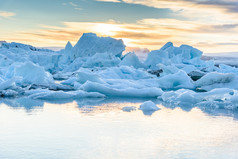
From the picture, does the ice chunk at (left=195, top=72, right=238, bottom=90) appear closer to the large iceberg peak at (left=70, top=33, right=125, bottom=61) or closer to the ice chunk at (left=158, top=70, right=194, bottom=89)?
the ice chunk at (left=158, top=70, right=194, bottom=89)

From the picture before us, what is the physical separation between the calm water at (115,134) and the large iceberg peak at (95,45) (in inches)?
986

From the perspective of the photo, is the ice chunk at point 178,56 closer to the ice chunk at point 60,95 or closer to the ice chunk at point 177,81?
the ice chunk at point 177,81

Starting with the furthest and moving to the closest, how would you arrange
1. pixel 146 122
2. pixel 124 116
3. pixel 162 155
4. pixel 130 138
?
pixel 124 116 → pixel 146 122 → pixel 130 138 → pixel 162 155

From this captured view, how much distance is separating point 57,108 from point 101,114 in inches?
60.4

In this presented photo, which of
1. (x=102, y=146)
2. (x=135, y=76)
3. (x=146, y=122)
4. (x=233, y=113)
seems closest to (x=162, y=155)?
(x=102, y=146)

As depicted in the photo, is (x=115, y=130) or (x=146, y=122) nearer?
(x=115, y=130)

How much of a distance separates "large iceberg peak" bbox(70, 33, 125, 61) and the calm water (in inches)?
986

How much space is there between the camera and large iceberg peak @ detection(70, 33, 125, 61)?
32.6m

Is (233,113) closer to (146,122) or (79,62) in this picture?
(146,122)

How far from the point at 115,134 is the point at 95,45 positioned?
28164 mm

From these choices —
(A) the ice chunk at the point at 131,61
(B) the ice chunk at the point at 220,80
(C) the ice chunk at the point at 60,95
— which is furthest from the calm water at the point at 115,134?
(A) the ice chunk at the point at 131,61

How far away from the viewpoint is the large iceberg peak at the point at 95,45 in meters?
32.6

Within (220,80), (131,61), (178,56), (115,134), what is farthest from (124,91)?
(178,56)

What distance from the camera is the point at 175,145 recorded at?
4.50 m
